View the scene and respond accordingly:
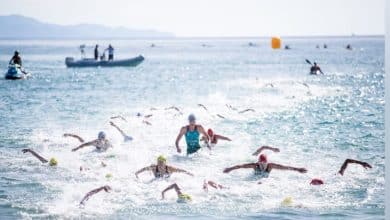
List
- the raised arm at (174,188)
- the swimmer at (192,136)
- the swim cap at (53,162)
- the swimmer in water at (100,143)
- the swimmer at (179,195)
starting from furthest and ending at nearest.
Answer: the swimmer in water at (100,143)
the swimmer at (192,136)
the swim cap at (53,162)
the raised arm at (174,188)
the swimmer at (179,195)

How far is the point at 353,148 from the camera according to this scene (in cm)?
770

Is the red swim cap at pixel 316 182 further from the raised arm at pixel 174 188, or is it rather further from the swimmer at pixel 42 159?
the swimmer at pixel 42 159

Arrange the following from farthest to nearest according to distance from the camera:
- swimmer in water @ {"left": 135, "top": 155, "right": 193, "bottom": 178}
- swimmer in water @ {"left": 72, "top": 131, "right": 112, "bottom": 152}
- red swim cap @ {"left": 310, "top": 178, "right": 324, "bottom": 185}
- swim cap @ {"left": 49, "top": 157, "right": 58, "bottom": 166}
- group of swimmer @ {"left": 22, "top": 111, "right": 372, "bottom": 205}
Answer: swimmer in water @ {"left": 72, "top": 131, "right": 112, "bottom": 152} < swim cap @ {"left": 49, "top": 157, "right": 58, "bottom": 166} < swimmer in water @ {"left": 135, "top": 155, "right": 193, "bottom": 178} < red swim cap @ {"left": 310, "top": 178, "right": 324, "bottom": 185} < group of swimmer @ {"left": 22, "top": 111, "right": 372, "bottom": 205}

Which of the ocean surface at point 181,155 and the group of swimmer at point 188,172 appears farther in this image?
the group of swimmer at point 188,172

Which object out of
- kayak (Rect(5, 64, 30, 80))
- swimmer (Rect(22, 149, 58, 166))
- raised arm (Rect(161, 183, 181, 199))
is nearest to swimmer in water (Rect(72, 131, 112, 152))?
swimmer (Rect(22, 149, 58, 166))

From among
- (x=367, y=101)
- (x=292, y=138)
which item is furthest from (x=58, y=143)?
(x=367, y=101)

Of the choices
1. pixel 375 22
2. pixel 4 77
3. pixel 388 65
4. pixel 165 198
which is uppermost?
pixel 375 22


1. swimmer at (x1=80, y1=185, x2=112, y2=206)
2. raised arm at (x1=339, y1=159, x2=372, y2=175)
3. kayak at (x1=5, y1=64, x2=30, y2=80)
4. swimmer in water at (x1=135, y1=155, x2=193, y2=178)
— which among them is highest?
kayak at (x1=5, y1=64, x2=30, y2=80)

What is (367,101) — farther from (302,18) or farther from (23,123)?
(23,123)

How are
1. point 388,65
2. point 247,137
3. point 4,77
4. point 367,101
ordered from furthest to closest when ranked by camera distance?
point 367,101
point 4,77
point 247,137
point 388,65

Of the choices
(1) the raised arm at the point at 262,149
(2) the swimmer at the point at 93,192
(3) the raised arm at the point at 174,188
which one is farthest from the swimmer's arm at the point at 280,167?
(2) the swimmer at the point at 93,192

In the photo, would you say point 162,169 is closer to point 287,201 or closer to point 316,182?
point 287,201

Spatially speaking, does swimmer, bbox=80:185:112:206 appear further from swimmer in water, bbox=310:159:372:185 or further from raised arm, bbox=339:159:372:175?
raised arm, bbox=339:159:372:175

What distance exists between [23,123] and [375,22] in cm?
509
